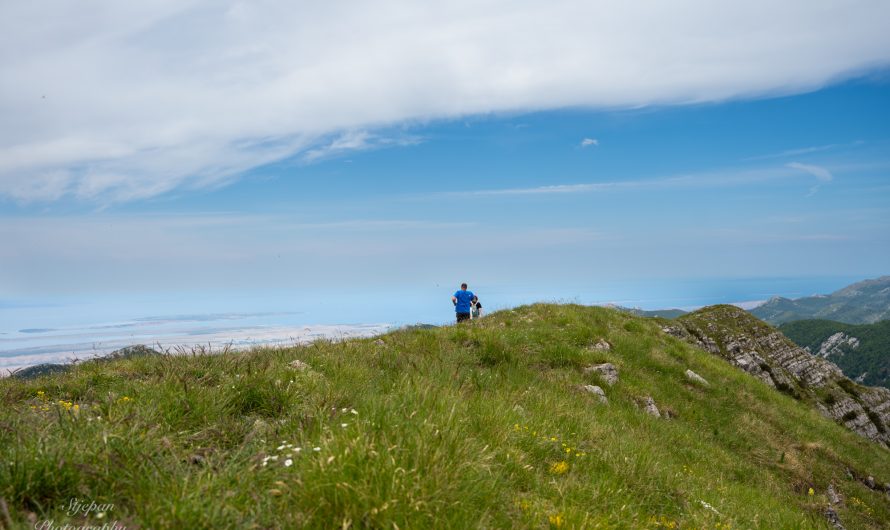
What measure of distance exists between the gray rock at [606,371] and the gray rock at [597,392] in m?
1.15

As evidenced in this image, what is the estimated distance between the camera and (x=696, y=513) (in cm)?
645

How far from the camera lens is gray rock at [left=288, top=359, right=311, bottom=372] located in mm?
8898

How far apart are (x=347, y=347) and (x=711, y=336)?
29427 mm

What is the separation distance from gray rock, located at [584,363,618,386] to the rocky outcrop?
15.2 metres

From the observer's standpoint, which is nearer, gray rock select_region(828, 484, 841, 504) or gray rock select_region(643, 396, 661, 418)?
gray rock select_region(643, 396, 661, 418)

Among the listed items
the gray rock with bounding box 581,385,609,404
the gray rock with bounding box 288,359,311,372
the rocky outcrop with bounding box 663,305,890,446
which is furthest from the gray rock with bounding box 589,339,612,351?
the gray rock with bounding box 288,359,311,372

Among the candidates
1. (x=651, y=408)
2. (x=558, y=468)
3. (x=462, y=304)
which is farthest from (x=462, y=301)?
(x=558, y=468)

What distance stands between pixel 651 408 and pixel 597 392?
7.81 feet

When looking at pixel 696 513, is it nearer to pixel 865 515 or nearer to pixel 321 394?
pixel 321 394

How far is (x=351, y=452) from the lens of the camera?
4.16m

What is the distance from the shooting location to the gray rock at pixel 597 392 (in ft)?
43.4

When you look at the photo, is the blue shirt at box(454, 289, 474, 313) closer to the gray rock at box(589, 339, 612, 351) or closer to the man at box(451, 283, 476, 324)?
the man at box(451, 283, 476, 324)

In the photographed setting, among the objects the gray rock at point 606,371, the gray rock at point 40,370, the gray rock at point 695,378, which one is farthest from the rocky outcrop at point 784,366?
the gray rock at point 40,370

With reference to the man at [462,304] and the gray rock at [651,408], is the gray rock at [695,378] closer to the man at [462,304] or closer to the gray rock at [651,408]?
the gray rock at [651,408]
